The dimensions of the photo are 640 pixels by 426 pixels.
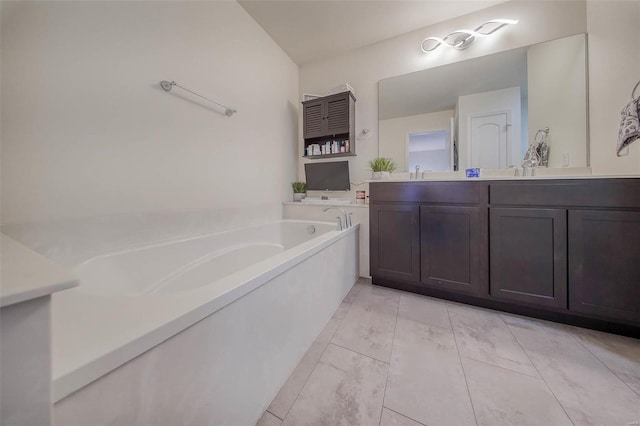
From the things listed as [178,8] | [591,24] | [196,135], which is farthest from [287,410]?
[591,24]

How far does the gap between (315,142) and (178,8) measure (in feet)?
5.16

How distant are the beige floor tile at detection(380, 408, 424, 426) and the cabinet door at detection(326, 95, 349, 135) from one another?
2.24 m

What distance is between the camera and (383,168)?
2.27 meters

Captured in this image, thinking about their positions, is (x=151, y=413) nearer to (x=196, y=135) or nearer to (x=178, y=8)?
(x=196, y=135)

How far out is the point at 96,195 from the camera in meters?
1.12

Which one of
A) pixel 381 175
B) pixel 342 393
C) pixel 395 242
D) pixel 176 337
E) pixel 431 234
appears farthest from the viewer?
pixel 381 175

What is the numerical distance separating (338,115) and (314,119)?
0.95 ft

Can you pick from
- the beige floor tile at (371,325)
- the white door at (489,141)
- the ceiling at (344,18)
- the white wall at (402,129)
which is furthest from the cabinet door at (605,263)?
the ceiling at (344,18)

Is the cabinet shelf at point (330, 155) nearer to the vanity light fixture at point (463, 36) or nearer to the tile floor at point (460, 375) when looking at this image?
the vanity light fixture at point (463, 36)

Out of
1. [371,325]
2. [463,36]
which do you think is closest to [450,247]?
[371,325]

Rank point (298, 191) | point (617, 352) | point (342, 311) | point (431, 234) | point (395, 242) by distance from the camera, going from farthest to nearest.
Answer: point (298, 191), point (395, 242), point (431, 234), point (342, 311), point (617, 352)

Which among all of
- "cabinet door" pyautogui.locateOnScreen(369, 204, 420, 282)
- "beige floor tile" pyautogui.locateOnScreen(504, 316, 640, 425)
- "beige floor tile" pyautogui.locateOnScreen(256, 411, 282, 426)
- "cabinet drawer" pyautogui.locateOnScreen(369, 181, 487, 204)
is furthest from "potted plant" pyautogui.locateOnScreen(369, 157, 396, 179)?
"beige floor tile" pyautogui.locateOnScreen(256, 411, 282, 426)

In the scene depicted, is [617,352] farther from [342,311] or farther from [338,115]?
[338,115]

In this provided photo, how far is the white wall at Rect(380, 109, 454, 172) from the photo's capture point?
213 centimetres
